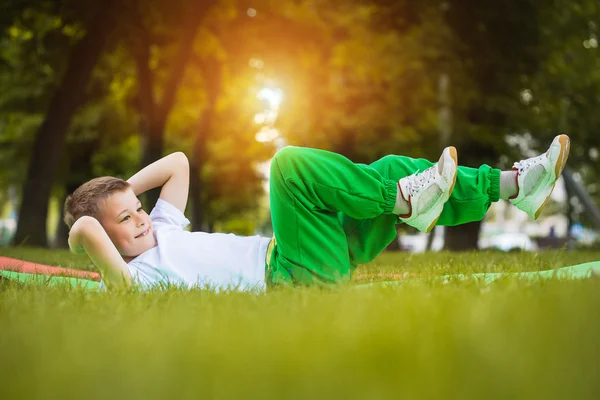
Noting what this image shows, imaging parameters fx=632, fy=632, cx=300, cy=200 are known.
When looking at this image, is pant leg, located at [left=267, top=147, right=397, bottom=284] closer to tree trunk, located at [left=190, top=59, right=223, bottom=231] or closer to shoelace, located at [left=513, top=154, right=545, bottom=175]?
shoelace, located at [left=513, top=154, right=545, bottom=175]

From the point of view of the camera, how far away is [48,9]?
1153 centimetres

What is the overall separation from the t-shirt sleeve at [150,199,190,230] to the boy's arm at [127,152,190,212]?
59 mm

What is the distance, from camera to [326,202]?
3.29 metres

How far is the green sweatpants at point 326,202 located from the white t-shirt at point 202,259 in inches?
9.9

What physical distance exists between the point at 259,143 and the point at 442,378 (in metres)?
22.9

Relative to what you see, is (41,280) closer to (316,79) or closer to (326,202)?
(326,202)

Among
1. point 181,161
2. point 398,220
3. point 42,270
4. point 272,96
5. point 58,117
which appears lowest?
point 42,270

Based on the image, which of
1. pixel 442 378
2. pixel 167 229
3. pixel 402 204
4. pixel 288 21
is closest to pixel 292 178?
pixel 402 204

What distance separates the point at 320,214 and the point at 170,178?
4.50 ft

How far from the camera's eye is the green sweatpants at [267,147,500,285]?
127 inches

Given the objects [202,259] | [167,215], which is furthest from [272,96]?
[202,259]

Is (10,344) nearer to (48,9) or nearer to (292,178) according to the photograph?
(292,178)

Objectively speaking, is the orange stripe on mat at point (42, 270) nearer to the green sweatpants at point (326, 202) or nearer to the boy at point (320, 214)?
the boy at point (320, 214)

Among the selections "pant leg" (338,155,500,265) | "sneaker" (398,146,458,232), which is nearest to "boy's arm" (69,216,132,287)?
"pant leg" (338,155,500,265)
